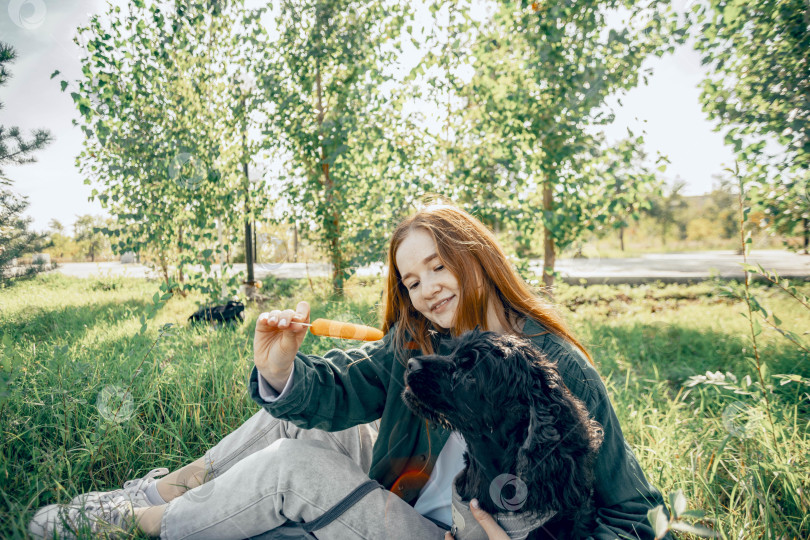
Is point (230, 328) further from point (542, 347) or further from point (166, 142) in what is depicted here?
point (542, 347)

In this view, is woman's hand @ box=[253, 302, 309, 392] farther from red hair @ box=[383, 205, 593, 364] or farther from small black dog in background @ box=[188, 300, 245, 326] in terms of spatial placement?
small black dog in background @ box=[188, 300, 245, 326]

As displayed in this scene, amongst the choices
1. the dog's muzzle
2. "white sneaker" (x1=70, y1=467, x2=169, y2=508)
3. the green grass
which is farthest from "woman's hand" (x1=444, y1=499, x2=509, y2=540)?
"white sneaker" (x1=70, y1=467, x2=169, y2=508)

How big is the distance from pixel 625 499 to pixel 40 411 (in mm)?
2970

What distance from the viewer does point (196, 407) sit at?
2.89 metres

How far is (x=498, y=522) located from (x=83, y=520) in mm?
1697

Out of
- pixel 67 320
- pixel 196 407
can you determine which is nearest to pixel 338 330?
pixel 196 407

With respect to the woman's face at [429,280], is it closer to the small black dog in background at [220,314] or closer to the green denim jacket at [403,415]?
the green denim jacket at [403,415]

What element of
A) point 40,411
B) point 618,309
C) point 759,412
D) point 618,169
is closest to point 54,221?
point 40,411

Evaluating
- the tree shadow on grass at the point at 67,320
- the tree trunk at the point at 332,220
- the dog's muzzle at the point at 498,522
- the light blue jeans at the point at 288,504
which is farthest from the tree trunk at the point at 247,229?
the dog's muzzle at the point at 498,522

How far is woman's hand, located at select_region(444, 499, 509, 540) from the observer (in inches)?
57.1

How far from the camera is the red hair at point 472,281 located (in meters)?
1.98

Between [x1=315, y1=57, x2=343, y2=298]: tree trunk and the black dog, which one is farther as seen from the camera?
[x1=315, y1=57, x2=343, y2=298]: tree trunk

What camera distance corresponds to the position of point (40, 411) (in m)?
2.47

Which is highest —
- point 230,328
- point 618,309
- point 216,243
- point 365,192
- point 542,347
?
point 365,192
